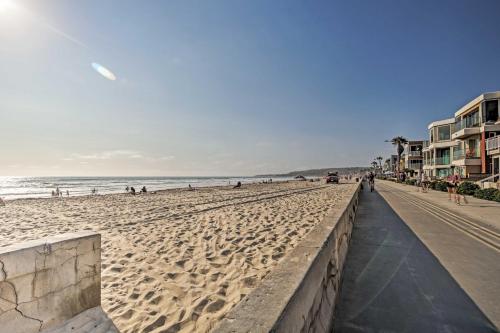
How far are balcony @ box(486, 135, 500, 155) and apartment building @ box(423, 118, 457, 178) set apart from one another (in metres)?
11.8

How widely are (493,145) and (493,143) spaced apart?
0.17 metres

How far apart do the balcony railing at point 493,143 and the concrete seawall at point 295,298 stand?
25919 millimetres

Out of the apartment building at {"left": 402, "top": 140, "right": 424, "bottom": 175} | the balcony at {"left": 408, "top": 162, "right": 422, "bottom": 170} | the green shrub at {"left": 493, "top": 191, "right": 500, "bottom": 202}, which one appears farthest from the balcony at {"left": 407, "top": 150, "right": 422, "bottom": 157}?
the green shrub at {"left": 493, "top": 191, "right": 500, "bottom": 202}

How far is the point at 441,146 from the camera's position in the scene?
1435 inches

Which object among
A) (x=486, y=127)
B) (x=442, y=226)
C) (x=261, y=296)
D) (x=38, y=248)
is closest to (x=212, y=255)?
(x=38, y=248)

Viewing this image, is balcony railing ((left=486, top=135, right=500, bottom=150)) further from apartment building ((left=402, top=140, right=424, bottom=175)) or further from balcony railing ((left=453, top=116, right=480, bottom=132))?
apartment building ((left=402, top=140, right=424, bottom=175))

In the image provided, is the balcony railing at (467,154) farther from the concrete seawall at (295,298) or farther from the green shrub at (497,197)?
the concrete seawall at (295,298)

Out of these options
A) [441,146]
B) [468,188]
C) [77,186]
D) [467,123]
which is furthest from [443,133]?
[77,186]

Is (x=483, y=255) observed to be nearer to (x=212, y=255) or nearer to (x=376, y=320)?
(x=376, y=320)

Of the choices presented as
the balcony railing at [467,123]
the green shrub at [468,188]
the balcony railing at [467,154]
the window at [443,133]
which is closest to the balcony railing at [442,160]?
the window at [443,133]

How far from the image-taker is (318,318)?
8.00ft

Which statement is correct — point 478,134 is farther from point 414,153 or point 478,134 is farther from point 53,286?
point 414,153

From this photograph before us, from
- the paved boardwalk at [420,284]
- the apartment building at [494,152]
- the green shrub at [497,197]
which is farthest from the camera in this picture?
the apartment building at [494,152]

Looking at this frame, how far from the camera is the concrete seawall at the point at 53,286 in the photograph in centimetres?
252
